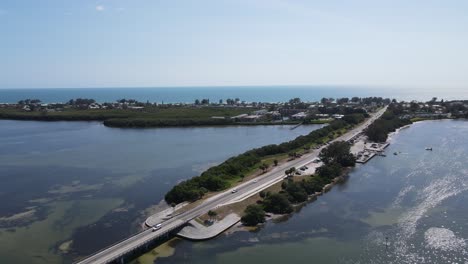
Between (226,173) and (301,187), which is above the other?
(226,173)

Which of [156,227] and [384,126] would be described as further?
[384,126]

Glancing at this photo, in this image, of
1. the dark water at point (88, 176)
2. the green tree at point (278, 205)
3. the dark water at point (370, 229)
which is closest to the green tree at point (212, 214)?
the dark water at point (370, 229)

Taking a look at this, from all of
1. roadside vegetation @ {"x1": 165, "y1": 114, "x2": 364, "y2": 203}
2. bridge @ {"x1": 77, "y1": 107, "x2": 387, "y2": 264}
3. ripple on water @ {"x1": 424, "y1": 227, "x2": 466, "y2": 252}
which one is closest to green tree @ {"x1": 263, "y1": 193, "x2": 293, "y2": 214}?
bridge @ {"x1": 77, "y1": 107, "x2": 387, "y2": 264}

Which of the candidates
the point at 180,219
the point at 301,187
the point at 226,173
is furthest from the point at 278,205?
the point at 226,173

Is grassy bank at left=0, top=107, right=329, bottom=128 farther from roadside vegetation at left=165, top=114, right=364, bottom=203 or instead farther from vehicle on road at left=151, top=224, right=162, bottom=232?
vehicle on road at left=151, top=224, right=162, bottom=232

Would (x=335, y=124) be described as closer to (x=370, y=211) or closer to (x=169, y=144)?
(x=169, y=144)

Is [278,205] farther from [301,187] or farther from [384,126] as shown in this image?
[384,126]
